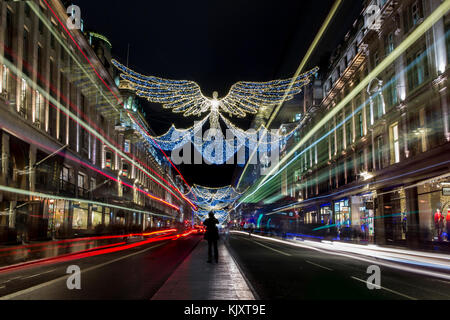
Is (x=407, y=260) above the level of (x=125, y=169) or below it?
below

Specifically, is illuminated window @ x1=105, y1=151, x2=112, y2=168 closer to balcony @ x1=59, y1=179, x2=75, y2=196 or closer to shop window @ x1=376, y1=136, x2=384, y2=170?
balcony @ x1=59, y1=179, x2=75, y2=196

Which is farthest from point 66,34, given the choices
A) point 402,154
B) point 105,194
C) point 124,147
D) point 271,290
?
point 271,290

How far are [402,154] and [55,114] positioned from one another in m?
25.6

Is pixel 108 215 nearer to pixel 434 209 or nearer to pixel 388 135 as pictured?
pixel 388 135

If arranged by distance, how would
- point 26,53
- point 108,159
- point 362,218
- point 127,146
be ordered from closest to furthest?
point 26,53, point 362,218, point 108,159, point 127,146

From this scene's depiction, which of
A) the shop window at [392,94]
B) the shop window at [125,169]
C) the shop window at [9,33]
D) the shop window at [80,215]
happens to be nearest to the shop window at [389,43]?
the shop window at [392,94]

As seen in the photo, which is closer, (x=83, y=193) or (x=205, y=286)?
(x=205, y=286)

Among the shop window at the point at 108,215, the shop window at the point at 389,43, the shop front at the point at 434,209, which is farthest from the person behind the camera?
the shop window at the point at 108,215

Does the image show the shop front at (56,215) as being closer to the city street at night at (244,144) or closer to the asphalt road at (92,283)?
the city street at night at (244,144)

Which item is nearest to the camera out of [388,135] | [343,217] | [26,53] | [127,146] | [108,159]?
[26,53]

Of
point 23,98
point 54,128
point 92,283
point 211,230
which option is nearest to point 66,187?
point 54,128

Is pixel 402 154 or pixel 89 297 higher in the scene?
pixel 402 154

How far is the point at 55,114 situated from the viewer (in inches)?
→ 1281
